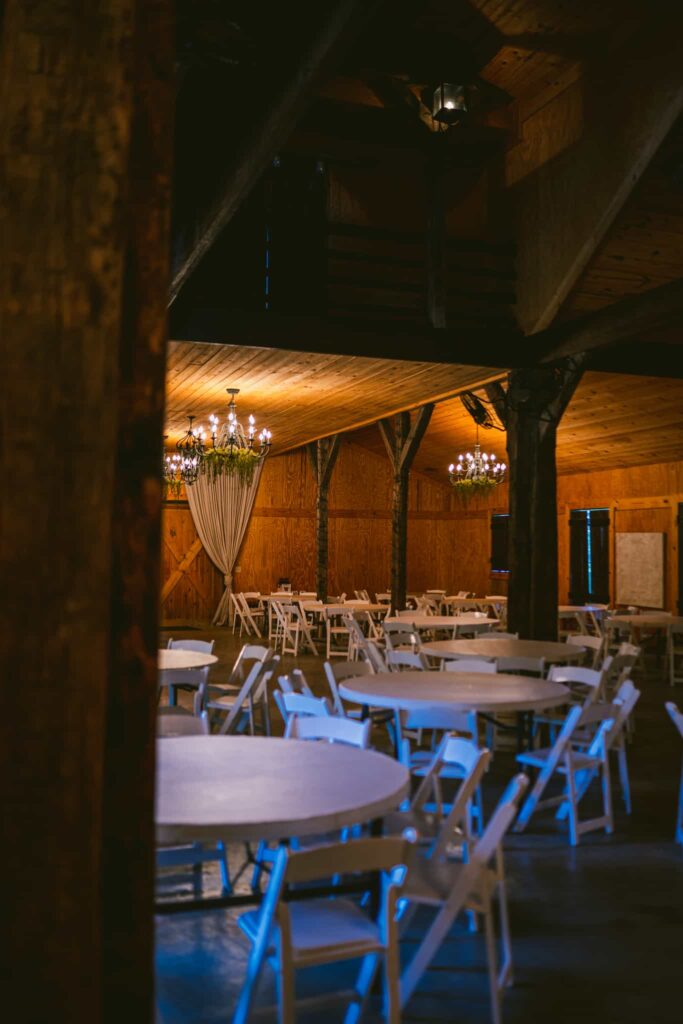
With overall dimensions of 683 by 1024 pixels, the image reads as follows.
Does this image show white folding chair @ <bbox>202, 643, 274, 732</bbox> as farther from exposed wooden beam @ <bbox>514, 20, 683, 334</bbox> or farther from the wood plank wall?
the wood plank wall

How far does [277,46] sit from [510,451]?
4.60 m

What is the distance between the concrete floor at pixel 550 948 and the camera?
2.89m

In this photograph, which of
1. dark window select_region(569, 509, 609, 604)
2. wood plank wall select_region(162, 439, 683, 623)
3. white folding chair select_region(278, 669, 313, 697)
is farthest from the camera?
wood plank wall select_region(162, 439, 683, 623)

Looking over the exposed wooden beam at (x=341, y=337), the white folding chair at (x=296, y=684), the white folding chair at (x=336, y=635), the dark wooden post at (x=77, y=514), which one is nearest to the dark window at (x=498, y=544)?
the white folding chair at (x=336, y=635)

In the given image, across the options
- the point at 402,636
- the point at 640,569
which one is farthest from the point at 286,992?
the point at 640,569

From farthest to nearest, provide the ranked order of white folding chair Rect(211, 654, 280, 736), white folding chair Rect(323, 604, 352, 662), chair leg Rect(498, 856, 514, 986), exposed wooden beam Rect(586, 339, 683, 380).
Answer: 1. white folding chair Rect(323, 604, 352, 662)
2. exposed wooden beam Rect(586, 339, 683, 380)
3. white folding chair Rect(211, 654, 280, 736)
4. chair leg Rect(498, 856, 514, 986)

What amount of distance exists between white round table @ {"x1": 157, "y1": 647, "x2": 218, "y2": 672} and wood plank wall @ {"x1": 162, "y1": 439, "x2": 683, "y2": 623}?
10646 millimetres

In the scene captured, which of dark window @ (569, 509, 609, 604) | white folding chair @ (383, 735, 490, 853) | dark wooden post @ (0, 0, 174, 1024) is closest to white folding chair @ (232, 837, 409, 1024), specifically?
white folding chair @ (383, 735, 490, 853)

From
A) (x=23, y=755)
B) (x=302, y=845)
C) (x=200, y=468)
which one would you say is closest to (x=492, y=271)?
(x=200, y=468)

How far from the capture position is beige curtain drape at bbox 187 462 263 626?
57.2 feet

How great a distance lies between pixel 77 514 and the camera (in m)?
1.43

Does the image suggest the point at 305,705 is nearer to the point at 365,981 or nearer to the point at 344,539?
the point at 365,981

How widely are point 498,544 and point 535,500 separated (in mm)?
9582

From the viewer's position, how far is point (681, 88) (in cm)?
610
